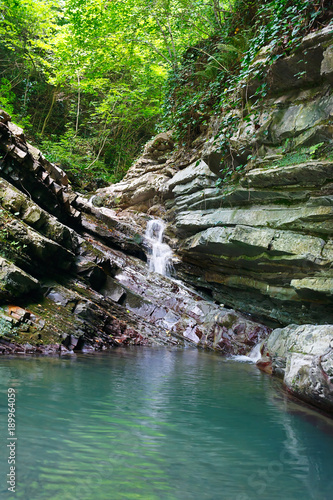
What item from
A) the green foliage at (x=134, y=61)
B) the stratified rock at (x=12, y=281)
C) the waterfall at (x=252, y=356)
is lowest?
the waterfall at (x=252, y=356)

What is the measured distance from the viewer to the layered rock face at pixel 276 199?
308 inches

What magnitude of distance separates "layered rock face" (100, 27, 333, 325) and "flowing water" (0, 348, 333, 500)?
400 centimetres

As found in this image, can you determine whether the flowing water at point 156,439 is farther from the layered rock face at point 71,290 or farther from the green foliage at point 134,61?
the green foliage at point 134,61

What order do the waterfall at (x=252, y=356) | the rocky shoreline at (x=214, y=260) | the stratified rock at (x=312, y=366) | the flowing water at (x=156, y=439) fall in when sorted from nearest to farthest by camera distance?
the flowing water at (x=156, y=439) < the stratified rock at (x=312, y=366) < the rocky shoreline at (x=214, y=260) < the waterfall at (x=252, y=356)

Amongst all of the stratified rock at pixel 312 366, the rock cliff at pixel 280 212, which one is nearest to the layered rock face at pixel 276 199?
the rock cliff at pixel 280 212

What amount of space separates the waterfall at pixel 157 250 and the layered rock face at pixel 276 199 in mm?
1915

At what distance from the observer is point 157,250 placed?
15.1 metres

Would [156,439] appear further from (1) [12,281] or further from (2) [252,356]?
(2) [252,356]

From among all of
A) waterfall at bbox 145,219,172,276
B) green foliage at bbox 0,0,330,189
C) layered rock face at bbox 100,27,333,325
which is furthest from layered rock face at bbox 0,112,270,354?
green foliage at bbox 0,0,330,189

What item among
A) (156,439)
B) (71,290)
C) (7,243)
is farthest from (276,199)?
(156,439)

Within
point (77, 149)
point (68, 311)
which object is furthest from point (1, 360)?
point (77, 149)

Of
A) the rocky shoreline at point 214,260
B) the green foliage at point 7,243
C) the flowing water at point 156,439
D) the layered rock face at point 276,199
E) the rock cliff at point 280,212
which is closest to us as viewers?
the flowing water at point 156,439

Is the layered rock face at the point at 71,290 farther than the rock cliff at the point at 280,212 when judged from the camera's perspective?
Yes

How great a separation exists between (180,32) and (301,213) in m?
13.0
